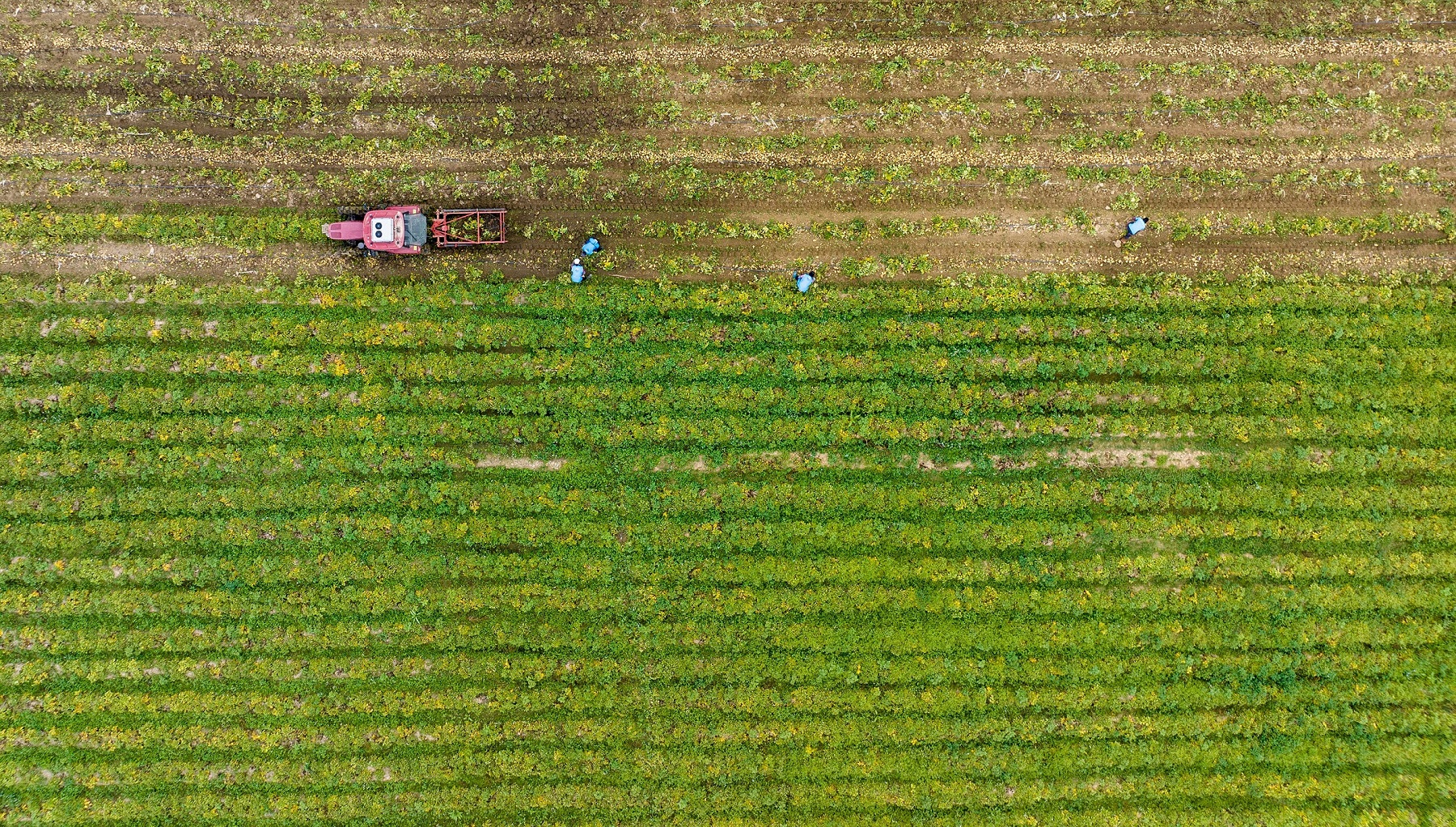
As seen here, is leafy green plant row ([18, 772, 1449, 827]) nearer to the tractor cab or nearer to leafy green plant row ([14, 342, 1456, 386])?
leafy green plant row ([14, 342, 1456, 386])

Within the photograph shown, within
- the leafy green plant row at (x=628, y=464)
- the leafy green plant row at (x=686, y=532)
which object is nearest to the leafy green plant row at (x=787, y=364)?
the leafy green plant row at (x=628, y=464)

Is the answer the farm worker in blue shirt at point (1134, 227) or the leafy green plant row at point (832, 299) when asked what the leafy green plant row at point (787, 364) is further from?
the farm worker in blue shirt at point (1134, 227)

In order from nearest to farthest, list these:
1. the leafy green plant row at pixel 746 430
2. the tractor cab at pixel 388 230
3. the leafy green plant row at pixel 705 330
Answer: the tractor cab at pixel 388 230 < the leafy green plant row at pixel 746 430 < the leafy green plant row at pixel 705 330

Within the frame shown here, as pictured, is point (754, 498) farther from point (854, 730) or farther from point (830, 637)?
point (854, 730)

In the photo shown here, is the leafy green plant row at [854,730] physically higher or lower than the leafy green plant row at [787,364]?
lower

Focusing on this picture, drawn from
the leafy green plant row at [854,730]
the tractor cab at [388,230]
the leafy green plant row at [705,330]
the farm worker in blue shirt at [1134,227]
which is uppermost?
the tractor cab at [388,230]
